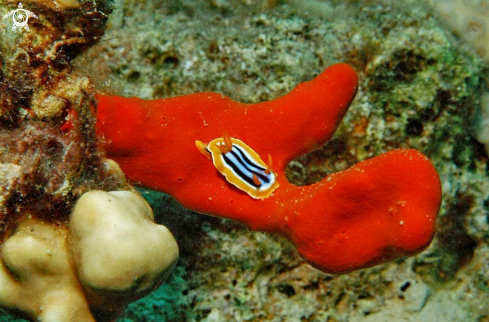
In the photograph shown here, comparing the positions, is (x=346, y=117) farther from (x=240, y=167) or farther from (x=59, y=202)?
(x=59, y=202)

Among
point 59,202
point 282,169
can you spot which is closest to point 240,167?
point 282,169

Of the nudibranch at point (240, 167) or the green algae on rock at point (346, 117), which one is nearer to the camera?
the nudibranch at point (240, 167)

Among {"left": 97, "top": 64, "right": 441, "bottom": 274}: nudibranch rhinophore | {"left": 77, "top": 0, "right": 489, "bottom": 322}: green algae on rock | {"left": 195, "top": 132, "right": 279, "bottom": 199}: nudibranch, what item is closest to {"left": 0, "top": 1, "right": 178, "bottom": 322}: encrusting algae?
{"left": 97, "top": 64, "right": 441, "bottom": 274}: nudibranch rhinophore

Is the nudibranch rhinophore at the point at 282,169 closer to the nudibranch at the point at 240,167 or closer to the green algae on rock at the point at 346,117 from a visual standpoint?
the nudibranch at the point at 240,167

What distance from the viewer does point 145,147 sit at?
2.49m

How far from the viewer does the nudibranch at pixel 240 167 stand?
8.18ft

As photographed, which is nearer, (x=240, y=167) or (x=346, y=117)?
(x=240, y=167)

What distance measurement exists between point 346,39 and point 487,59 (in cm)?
155

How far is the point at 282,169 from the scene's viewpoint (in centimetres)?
265

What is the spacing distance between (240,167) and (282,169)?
328 mm

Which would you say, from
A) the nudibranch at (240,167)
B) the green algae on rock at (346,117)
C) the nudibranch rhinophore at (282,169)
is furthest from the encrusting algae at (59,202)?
the green algae on rock at (346,117)

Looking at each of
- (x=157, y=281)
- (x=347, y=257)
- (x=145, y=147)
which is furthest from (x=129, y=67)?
(x=347, y=257)

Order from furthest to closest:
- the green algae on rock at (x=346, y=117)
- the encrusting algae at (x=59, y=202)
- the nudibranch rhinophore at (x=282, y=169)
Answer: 1. the green algae on rock at (x=346, y=117)
2. the nudibranch rhinophore at (x=282, y=169)
3. the encrusting algae at (x=59, y=202)

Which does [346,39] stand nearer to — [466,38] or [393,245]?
[466,38]
